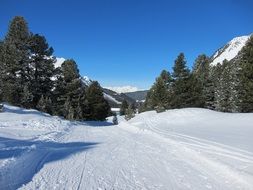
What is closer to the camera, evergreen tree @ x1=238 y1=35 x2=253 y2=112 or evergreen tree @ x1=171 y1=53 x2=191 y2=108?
evergreen tree @ x1=238 y1=35 x2=253 y2=112

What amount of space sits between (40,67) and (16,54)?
189 inches

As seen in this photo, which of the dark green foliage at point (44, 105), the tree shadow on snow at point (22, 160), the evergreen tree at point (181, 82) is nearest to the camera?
the tree shadow on snow at point (22, 160)

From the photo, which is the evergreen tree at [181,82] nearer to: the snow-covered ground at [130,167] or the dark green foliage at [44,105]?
the dark green foliage at [44,105]

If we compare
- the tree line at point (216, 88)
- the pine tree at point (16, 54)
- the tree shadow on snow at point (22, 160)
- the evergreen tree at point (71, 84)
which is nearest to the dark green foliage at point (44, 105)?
the pine tree at point (16, 54)

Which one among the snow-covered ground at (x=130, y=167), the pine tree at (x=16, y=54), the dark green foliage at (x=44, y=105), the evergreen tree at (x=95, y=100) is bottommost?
the snow-covered ground at (x=130, y=167)

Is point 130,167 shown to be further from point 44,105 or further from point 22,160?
point 44,105

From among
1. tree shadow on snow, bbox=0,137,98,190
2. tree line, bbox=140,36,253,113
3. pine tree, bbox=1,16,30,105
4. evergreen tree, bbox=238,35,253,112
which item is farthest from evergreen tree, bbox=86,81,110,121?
tree shadow on snow, bbox=0,137,98,190

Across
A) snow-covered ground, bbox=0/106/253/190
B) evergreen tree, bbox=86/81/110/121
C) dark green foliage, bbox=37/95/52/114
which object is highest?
evergreen tree, bbox=86/81/110/121

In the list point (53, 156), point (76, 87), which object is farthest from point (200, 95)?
point (53, 156)

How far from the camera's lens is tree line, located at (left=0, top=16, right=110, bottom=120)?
43156 millimetres

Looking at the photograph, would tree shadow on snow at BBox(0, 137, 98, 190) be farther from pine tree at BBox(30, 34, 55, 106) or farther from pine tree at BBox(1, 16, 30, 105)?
pine tree at BBox(30, 34, 55, 106)

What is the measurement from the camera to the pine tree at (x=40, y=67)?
4659 cm

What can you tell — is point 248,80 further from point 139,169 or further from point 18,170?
point 18,170

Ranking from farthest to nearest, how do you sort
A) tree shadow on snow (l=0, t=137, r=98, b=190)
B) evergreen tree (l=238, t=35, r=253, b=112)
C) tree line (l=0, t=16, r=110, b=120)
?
tree line (l=0, t=16, r=110, b=120)
evergreen tree (l=238, t=35, r=253, b=112)
tree shadow on snow (l=0, t=137, r=98, b=190)
